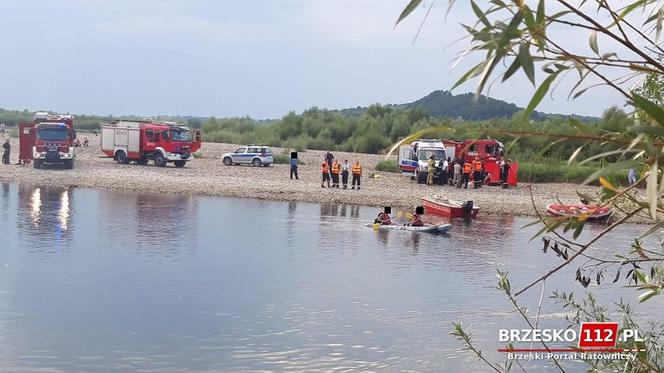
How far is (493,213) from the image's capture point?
34.5 metres

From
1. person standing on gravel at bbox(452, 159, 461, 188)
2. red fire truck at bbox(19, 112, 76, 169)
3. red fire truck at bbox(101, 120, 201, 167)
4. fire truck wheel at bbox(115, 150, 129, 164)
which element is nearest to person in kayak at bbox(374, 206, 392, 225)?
person standing on gravel at bbox(452, 159, 461, 188)

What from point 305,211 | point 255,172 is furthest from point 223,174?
point 305,211

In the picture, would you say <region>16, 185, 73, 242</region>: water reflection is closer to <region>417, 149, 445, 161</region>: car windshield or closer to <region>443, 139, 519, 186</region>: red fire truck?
<region>417, 149, 445, 161</region>: car windshield

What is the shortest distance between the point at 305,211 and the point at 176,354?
19.1m

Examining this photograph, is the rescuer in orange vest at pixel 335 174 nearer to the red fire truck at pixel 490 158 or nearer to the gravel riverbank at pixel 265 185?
the gravel riverbank at pixel 265 185

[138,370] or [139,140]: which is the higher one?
[139,140]

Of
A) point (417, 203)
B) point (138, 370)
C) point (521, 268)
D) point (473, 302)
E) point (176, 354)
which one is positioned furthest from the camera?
point (417, 203)

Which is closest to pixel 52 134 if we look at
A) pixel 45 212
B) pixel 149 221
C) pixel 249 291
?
pixel 45 212

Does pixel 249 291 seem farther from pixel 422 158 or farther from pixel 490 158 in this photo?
pixel 490 158

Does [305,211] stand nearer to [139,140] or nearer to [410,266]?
[410,266]

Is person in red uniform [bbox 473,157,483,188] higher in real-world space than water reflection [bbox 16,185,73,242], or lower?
higher

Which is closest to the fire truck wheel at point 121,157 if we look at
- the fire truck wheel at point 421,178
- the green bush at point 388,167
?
the green bush at point 388,167

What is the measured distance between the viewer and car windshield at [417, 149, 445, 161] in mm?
41156

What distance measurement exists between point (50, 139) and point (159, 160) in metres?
5.69
